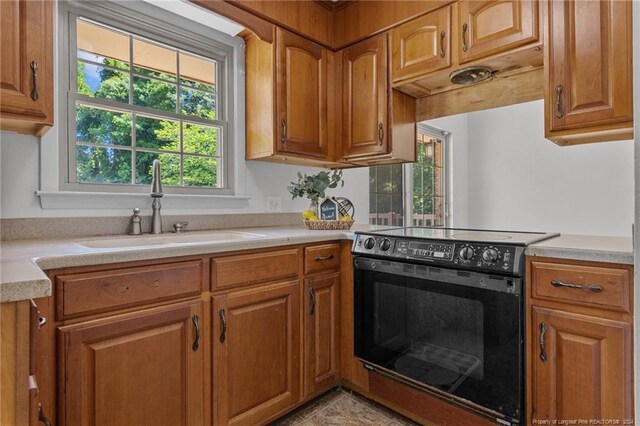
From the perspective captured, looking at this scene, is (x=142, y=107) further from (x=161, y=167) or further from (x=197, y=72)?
(x=197, y=72)

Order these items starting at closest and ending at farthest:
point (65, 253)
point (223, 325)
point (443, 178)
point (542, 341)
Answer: point (65, 253) < point (542, 341) < point (223, 325) < point (443, 178)

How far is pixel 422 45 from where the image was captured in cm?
209

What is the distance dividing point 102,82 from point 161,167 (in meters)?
0.52

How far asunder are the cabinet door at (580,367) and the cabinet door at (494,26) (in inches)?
50.2

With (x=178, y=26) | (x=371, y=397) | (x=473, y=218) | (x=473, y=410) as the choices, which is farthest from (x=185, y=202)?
(x=473, y=218)

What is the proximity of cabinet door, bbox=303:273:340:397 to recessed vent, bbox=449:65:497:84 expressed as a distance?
4.37 ft

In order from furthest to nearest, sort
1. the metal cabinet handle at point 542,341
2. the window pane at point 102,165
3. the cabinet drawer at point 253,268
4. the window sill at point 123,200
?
the window pane at point 102,165
the window sill at point 123,200
the cabinet drawer at point 253,268
the metal cabinet handle at point 542,341

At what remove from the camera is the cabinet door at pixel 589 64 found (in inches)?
59.4

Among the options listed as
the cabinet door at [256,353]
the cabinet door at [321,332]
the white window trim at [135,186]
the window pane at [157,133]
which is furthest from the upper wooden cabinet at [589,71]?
the window pane at [157,133]

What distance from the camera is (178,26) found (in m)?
2.10

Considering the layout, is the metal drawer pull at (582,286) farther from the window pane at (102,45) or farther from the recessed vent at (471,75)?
the window pane at (102,45)

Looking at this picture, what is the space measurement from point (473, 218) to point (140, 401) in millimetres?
4069

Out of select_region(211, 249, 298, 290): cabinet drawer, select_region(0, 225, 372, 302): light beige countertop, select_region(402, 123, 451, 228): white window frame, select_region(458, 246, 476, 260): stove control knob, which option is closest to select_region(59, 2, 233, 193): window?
select_region(0, 225, 372, 302): light beige countertop

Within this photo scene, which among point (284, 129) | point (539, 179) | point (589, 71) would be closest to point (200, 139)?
point (284, 129)
